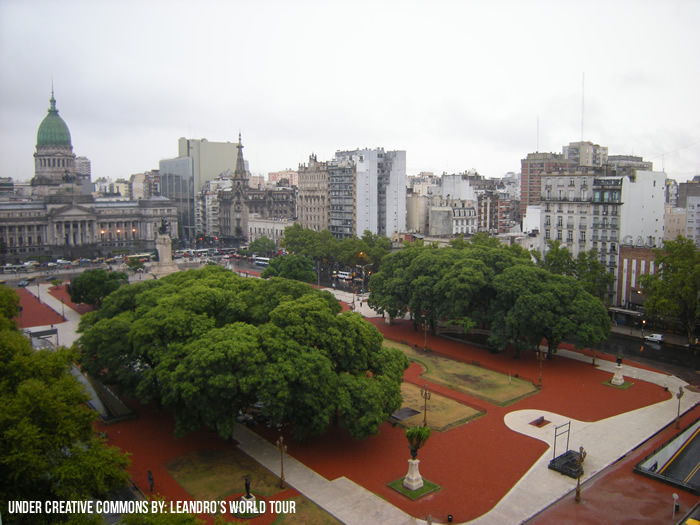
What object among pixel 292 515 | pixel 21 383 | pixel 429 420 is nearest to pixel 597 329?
pixel 429 420

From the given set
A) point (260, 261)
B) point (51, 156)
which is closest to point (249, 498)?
point (260, 261)

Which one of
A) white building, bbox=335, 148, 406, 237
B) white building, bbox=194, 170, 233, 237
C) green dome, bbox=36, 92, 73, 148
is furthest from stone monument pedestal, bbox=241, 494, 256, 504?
green dome, bbox=36, 92, 73, 148

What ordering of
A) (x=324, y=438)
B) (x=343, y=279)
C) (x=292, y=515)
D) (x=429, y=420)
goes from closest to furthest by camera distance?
(x=292, y=515)
(x=324, y=438)
(x=429, y=420)
(x=343, y=279)

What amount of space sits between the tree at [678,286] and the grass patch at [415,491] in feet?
119

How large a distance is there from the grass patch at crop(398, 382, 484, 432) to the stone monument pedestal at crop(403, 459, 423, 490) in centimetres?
726

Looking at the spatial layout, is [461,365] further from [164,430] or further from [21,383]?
[21,383]

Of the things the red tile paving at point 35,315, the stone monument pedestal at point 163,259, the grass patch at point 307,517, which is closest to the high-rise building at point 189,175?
the stone monument pedestal at point 163,259

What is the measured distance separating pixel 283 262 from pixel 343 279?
19.8 meters

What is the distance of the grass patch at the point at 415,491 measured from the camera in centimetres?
3030

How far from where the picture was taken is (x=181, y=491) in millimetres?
30844

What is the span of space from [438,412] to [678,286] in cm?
3090

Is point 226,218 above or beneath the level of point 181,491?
above

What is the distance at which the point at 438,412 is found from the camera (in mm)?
41250

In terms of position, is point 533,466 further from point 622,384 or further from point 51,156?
point 51,156
